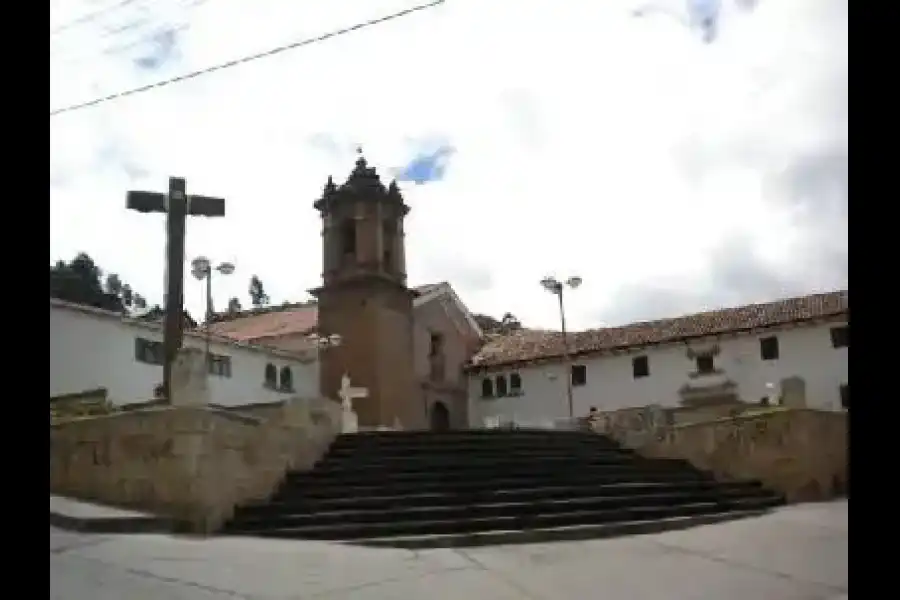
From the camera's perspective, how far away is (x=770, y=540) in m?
2.30

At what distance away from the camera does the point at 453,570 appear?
247 centimetres

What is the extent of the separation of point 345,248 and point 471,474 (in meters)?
2.00

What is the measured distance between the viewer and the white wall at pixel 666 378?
2.12 m

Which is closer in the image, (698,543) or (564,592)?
(564,592)

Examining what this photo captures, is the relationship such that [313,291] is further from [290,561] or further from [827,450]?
[827,450]

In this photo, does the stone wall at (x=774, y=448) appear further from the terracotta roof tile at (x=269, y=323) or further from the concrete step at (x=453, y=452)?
the terracotta roof tile at (x=269, y=323)

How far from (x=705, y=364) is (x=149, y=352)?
192 cm

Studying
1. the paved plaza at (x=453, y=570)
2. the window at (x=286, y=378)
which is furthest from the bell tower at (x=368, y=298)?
the paved plaza at (x=453, y=570)

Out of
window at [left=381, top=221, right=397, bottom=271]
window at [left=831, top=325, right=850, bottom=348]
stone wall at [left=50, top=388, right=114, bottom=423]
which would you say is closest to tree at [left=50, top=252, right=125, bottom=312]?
stone wall at [left=50, top=388, right=114, bottom=423]

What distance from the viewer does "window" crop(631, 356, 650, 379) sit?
290 cm

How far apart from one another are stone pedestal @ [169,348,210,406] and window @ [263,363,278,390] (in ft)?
0.94
